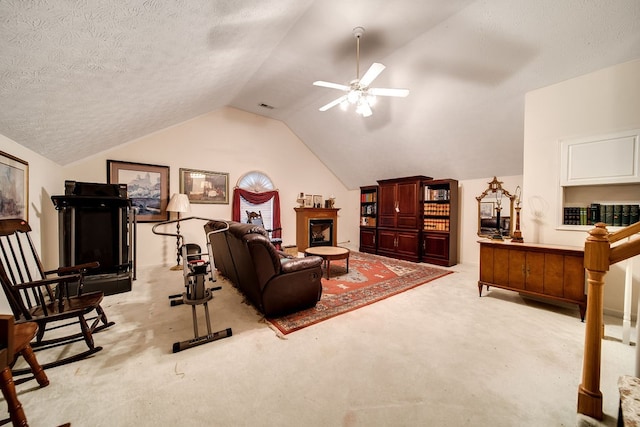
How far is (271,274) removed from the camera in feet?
7.89

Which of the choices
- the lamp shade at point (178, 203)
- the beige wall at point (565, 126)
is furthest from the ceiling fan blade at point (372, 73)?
the lamp shade at point (178, 203)

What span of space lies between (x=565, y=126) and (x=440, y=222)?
8.69 feet

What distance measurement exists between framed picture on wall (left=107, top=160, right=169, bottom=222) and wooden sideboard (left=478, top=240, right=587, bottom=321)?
5.78 metres

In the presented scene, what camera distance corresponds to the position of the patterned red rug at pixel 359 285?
253 cm

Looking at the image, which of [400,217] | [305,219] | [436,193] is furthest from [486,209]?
[305,219]

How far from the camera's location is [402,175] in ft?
19.9

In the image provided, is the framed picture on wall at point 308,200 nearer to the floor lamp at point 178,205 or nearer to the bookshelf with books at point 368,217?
the bookshelf with books at point 368,217

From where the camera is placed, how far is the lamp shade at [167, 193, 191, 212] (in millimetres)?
4582

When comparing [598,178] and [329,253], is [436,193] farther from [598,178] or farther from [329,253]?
[329,253]

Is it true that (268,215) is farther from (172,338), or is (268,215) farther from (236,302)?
(172,338)

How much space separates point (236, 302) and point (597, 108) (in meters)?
4.84

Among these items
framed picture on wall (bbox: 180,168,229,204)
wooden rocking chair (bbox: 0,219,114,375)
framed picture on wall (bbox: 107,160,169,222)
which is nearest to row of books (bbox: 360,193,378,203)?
framed picture on wall (bbox: 180,168,229,204)

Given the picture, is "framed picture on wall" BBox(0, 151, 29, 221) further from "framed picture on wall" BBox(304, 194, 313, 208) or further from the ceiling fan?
"framed picture on wall" BBox(304, 194, 313, 208)

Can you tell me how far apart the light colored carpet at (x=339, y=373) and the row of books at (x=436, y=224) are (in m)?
2.54
